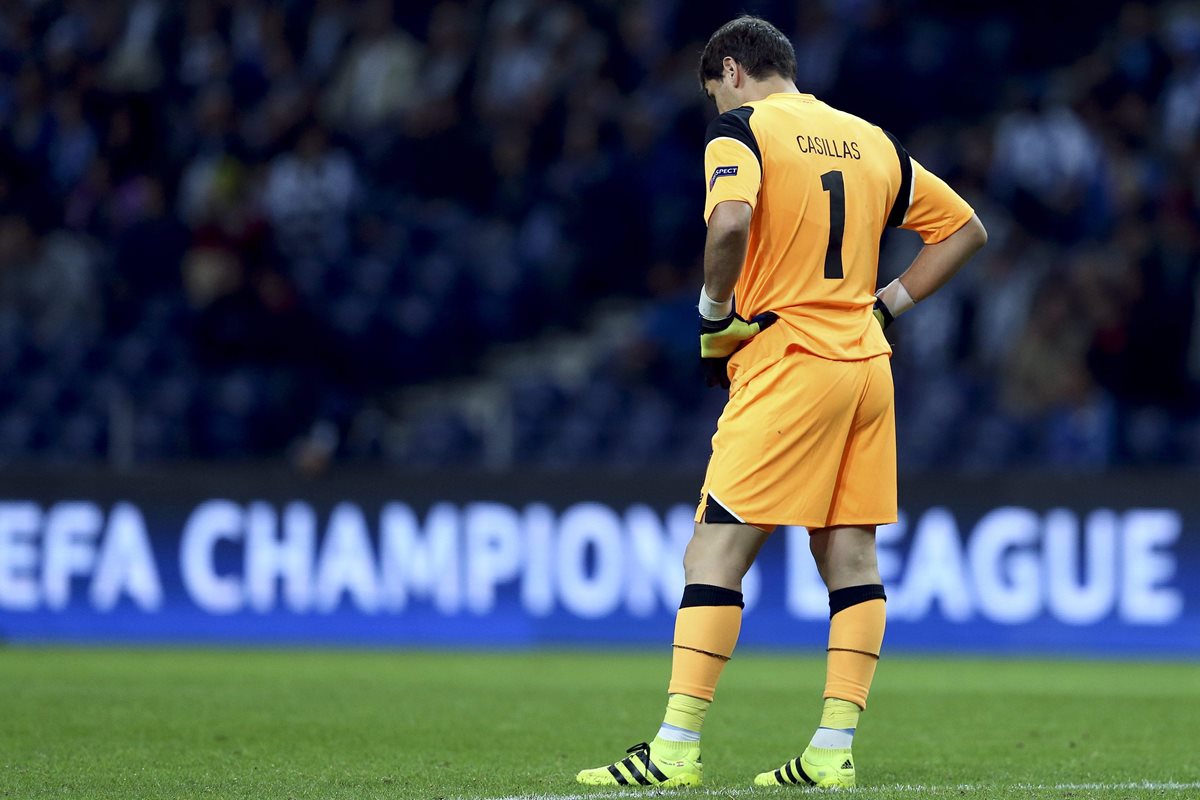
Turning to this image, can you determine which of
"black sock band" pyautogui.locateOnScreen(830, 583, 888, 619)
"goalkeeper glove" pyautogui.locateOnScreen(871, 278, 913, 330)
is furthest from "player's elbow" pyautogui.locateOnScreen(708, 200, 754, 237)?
"black sock band" pyautogui.locateOnScreen(830, 583, 888, 619)

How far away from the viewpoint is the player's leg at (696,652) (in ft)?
16.0

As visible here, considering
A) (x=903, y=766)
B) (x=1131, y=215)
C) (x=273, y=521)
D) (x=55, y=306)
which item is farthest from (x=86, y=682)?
(x=1131, y=215)

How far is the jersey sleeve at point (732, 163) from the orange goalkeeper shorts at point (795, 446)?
1.59ft

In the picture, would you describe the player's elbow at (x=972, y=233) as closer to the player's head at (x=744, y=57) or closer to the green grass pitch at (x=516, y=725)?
the player's head at (x=744, y=57)

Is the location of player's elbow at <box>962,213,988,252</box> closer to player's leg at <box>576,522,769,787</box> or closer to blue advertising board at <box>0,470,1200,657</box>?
player's leg at <box>576,522,769,787</box>

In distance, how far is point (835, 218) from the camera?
5062 millimetres

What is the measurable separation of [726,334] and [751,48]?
816 millimetres

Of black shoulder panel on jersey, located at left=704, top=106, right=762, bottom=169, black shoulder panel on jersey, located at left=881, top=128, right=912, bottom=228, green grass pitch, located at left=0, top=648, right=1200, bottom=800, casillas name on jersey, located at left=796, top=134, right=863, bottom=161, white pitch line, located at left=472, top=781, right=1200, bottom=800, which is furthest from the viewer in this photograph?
black shoulder panel on jersey, located at left=881, top=128, right=912, bottom=228

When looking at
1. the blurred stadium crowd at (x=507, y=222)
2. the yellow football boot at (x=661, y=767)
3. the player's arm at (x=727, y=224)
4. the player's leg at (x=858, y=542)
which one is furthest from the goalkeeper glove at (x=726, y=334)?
the blurred stadium crowd at (x=507, y=222)

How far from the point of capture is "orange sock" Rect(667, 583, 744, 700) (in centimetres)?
491

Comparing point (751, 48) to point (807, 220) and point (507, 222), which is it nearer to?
point (807, 220)

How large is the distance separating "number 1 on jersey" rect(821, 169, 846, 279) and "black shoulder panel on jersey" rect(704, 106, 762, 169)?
255mm

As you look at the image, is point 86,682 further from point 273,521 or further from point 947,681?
point 947,681

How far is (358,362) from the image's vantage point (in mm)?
13367
